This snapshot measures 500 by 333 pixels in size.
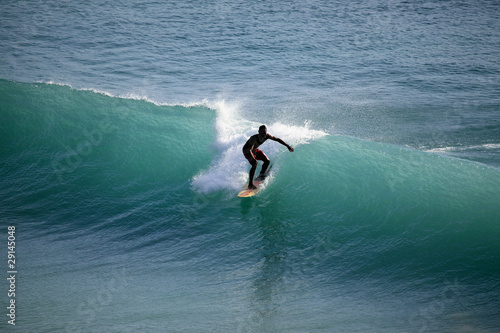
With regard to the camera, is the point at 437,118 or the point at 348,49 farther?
the point at 348,49

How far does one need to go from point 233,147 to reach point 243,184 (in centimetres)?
161

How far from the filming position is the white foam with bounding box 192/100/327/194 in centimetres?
1034

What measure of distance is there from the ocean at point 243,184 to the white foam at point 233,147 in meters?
0.06

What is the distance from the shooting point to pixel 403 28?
24297 millimetres

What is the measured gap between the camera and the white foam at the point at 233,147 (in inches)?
407

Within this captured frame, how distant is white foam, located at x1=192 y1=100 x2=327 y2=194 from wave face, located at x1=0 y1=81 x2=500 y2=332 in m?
0.05

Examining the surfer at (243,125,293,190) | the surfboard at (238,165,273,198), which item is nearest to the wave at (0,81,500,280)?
the surfboard at (238,165,273,198)

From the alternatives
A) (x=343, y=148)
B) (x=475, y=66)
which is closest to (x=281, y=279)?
(x=343, y=148)

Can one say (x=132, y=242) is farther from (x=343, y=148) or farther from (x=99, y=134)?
(x=343, y=148)

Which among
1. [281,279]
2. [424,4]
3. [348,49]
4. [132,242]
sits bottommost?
[281,279]

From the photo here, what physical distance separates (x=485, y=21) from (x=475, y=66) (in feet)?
25.9

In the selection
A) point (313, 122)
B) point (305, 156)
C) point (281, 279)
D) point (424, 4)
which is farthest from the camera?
point (424, 4)

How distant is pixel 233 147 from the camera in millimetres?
11469

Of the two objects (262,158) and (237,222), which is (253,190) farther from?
(237,222)
